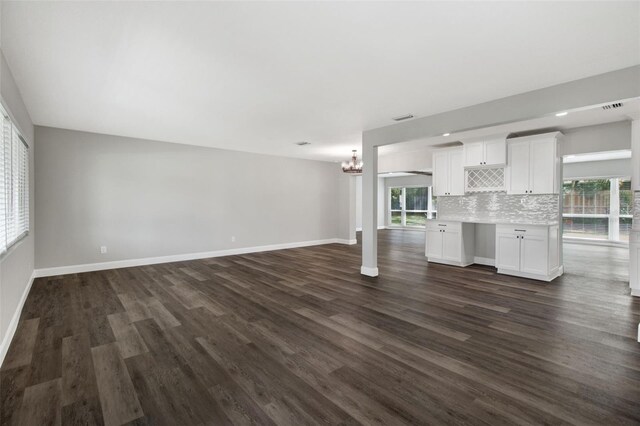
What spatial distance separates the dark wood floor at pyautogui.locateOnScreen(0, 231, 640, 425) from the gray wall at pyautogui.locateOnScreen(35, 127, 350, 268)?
3.92ft

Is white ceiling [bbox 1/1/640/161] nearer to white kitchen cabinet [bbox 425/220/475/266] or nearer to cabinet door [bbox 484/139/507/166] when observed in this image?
cabinet door [bbox 484/139/507/166]

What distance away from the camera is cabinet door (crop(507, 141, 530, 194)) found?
5289 millimetres

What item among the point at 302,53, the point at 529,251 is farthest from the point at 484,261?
the point at 302,53

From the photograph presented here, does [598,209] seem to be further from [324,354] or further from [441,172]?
[324,354]

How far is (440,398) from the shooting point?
6.31 feet

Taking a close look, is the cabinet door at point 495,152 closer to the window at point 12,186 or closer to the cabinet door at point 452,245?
the cabinet door at point 452,245

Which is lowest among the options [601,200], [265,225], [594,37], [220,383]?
[220,383]

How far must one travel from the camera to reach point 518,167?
538cm

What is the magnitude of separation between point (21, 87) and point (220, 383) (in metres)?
3.92

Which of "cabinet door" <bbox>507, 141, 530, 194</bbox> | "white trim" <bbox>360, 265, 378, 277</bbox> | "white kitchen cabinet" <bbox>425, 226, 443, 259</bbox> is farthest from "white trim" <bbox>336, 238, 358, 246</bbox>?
"cabinet door" <bbox>507, 141, 530, 194</bbox>

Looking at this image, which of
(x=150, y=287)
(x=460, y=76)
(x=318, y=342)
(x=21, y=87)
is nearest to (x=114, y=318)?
(x=150, y=287)

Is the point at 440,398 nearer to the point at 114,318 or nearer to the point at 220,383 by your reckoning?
the point at 220,383

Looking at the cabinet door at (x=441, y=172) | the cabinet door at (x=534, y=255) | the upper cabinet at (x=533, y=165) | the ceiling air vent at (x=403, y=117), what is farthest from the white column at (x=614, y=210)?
the ceiling air vent at (x=403, y=117)

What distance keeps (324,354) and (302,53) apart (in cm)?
258
